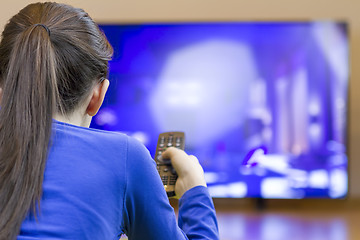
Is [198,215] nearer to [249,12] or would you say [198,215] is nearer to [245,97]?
[245,97]

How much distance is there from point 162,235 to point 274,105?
2.10 m

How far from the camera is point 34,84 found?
67cm

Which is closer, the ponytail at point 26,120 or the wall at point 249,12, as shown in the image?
the ponytail at point 26,120

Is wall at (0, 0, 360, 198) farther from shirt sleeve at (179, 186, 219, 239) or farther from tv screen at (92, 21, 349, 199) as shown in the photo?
shirt sleeve at (179, 186, 219, 239)

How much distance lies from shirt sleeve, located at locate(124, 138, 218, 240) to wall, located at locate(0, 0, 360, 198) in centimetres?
240

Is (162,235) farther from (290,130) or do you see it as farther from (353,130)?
(353,130)

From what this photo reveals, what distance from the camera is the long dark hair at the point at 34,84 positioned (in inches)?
25.1

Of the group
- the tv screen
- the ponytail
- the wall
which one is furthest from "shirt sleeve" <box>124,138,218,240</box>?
the wall

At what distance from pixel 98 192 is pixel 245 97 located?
2.14 m

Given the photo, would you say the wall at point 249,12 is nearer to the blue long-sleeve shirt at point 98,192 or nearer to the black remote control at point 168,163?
the black remote control at point 168,163

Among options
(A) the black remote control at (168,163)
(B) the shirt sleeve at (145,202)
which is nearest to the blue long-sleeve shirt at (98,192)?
(B) the shirt sleeve at (145,202)

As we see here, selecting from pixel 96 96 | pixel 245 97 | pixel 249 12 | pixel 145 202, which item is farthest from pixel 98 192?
pixel 249 12

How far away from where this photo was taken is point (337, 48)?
2.70 metres

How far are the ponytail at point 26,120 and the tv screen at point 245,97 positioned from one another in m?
2.08
